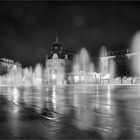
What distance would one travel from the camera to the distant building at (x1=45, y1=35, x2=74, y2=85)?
440 feet

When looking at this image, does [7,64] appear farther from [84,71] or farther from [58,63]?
[84,71]

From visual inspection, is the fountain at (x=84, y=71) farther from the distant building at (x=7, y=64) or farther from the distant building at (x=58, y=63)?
the distant building at (x=7, y=64)

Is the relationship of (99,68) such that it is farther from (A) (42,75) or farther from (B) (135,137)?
(B) (135,137)

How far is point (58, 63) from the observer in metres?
137

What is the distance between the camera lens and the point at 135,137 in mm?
7352

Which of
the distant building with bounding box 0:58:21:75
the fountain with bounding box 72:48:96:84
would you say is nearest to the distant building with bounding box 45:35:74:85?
the fountain with bounding box 72:48:96:84

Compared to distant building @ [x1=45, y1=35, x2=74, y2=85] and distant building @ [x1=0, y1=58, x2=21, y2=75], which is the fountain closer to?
distant building @ [x1=45, y1=35, x2=74, y2=85]

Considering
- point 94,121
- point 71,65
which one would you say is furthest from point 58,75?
point 94,121

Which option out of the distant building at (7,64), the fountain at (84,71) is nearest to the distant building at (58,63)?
the fountain at (84,71)

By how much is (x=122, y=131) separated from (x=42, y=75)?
13442cm

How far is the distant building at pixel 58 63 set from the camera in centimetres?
13412

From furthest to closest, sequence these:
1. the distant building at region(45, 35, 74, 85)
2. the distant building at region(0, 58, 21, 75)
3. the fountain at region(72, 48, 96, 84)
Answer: the distant building at region(0, 58, 21, 75) < the distant building at region(45, 35, 74, 85) < the fountain at region(72, 48, 96, 84)

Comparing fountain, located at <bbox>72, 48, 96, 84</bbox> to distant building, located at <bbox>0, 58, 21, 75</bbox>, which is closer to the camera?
fountain, located at <bbox>72, 48, 96, 84</bbox>

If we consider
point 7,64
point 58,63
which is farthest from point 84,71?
point 7,64
